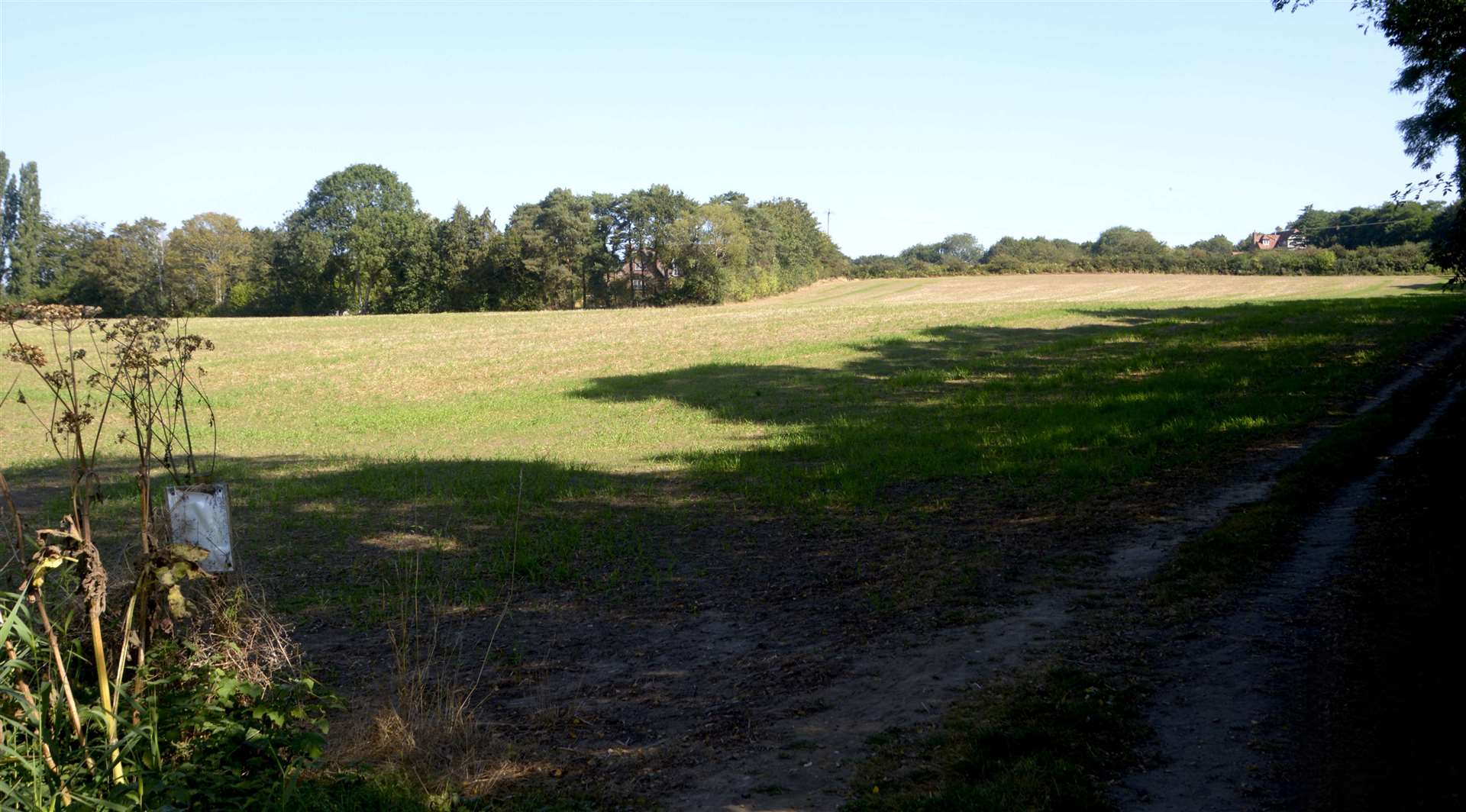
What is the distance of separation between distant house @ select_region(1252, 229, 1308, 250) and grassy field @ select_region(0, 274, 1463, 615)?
2233 inches

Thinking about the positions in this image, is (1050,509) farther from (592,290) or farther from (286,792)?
(592,290)

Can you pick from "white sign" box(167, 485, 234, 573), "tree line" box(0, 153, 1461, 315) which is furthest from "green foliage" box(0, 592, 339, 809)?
"tree line" box(0, 153, 1461, 315)

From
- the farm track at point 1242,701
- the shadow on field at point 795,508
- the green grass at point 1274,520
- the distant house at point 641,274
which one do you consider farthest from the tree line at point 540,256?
the farm track at point 1242,701

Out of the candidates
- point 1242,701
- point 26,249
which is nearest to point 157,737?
point 1242,701

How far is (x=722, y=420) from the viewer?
18484mm

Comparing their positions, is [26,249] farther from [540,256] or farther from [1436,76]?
[540,256]

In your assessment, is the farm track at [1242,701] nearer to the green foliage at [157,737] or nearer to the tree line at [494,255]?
the green foliage at [157,737]

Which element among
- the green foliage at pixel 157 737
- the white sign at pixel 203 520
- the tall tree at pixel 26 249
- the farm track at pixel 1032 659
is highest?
the tall tree at pixel 26 249

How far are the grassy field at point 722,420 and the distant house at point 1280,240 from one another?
186 ft

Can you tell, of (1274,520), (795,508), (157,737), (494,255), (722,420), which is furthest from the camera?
(494,255)

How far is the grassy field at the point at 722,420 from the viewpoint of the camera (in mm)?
10547

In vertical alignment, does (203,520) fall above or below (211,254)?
below

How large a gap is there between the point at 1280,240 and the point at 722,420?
319ft

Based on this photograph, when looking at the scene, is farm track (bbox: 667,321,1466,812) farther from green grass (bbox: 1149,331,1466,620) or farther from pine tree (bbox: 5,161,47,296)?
pine tree (bbox: 5,161,47,296)
